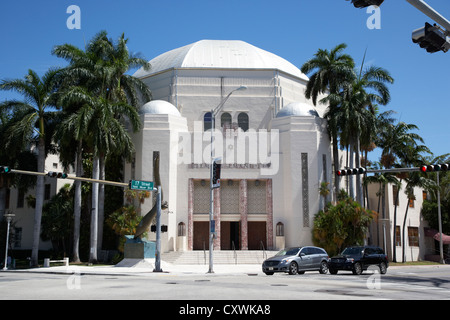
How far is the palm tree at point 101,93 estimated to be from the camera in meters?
38.0

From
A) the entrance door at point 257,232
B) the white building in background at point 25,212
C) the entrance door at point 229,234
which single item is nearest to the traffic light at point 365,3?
the entrance door at point 257,232

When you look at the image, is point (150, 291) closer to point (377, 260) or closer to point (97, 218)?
point (377, 260)

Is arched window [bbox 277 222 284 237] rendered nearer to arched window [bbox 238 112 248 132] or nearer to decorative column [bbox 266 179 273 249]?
decorative column [bbox 266 179 273 249]

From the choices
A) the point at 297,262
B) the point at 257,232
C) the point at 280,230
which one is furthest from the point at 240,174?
the point at 297,262

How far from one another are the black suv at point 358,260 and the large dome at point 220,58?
2738cm

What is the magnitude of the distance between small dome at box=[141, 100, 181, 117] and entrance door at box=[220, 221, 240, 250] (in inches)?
443

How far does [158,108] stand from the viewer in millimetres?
44531

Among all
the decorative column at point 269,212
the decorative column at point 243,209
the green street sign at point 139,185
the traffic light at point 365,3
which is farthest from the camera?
the decorative column at point 269,212

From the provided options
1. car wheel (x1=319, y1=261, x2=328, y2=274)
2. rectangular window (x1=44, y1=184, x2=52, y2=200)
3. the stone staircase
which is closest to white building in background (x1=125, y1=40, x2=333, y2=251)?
the stone staircase

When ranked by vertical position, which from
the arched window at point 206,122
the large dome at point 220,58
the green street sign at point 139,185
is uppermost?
the large dome at point 220,58

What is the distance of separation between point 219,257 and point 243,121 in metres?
15.3

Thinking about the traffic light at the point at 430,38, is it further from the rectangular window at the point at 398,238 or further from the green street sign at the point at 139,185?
the rectangular window at the point at 398,238

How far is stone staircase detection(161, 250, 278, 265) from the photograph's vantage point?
39531 millimetres

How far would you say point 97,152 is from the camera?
38250 mm
